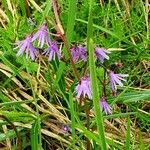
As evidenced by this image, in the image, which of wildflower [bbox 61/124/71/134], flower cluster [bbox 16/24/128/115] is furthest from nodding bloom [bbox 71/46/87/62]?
wildflower [bbox 61/124/71/134]

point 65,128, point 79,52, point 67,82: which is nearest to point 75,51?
point 79,52

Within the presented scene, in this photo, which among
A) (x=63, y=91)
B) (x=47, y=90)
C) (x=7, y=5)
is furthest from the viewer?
(x=7, y=5)

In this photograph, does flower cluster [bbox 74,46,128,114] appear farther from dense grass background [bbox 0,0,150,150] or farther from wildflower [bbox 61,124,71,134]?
wildflower [bbox 61,124,71,134]

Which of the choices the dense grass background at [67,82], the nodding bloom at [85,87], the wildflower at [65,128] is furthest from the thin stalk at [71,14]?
the wildflower at [65,128]

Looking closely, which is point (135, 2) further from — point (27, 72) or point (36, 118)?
point (36, 118)

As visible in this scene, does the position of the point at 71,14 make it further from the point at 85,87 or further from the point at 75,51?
the point at 85,87

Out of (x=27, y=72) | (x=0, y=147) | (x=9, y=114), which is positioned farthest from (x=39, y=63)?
(x=9, y=114)

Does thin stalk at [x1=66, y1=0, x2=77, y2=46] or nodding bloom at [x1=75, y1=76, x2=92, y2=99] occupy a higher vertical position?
thin stalk at [x1=66, y1=0, x2=77, y2=46]

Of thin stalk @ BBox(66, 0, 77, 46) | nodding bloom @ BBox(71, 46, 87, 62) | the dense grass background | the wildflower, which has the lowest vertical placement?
the wildflower
